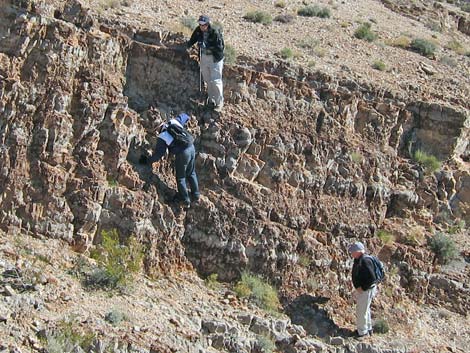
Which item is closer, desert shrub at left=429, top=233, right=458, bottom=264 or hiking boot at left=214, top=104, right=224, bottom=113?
hiking boot at left=214, top=104, right=224, bottom=113

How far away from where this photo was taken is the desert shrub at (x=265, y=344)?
11.5 metres

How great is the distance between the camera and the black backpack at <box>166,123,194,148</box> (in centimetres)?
1212

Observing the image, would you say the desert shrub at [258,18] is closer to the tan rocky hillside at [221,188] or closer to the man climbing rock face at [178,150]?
the tan rocky hillside at [221,188]

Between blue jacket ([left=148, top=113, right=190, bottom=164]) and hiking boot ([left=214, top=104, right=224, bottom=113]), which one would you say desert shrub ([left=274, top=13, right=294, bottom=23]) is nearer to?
hiking boot ([left=214, top=104, right=224, bottom=113])

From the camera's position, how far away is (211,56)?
42.6 ft

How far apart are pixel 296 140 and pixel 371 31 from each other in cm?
574

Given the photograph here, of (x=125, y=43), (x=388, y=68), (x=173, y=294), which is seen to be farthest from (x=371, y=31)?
(x=173, y=294)

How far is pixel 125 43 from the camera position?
1304 centimetres

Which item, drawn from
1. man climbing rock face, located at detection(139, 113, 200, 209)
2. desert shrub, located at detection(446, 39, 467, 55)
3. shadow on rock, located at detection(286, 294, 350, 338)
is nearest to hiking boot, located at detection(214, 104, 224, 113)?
man climbing rock face, located at detection(139, 113, 200, 209)

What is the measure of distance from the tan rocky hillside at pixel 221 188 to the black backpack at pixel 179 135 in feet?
2.08

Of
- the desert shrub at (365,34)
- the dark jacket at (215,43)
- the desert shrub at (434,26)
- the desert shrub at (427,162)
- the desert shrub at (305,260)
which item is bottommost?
the desert shrub at (305,260)

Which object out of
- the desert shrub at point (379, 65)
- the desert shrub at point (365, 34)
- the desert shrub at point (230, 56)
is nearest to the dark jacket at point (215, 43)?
the desert shrub at point (230, 56)

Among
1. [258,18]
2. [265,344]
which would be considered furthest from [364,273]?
[258,18]

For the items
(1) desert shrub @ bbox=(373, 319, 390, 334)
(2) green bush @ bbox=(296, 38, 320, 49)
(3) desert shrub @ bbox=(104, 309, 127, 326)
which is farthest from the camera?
(2) green bush @ bbox=(296, 38, 320, 49)
